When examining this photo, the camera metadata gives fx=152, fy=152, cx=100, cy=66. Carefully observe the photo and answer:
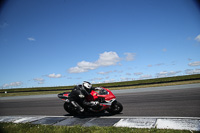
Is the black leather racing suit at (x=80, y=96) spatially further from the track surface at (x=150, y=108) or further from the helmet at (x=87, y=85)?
the track surface at (x=150, y=108)

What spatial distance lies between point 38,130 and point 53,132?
0.59 meters

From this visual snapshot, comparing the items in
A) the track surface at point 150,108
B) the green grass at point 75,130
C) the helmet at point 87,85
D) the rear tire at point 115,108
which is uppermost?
the helmet at point 87,85

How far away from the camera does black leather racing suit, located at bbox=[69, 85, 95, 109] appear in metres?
6.51

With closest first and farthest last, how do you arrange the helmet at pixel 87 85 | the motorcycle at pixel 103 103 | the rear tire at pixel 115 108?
the motorcycle at pixel 103 103 → the helmet at pixel 87 85 → the rear tire at pixel 115 108

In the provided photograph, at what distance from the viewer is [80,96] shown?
21.4ft

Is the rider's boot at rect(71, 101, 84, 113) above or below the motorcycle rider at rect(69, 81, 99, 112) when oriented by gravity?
below

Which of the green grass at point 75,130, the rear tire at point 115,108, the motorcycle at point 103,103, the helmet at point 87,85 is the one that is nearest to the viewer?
the green grass at point 75,130

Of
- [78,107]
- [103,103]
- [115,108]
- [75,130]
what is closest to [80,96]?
[78,107]

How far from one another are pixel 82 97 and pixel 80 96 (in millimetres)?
97

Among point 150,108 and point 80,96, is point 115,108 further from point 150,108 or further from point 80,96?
point 150,108

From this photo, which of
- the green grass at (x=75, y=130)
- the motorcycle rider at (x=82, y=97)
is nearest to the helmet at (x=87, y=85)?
the motorcycle rider at (x=82, y=97)

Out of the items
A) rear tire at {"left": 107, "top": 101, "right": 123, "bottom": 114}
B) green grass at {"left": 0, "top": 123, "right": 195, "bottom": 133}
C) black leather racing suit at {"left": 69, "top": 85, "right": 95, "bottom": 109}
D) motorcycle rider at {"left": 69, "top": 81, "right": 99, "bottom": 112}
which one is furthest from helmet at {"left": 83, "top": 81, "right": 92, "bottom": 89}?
green grass at {"left": 0, "top": 123, "right": 195, "bottom": 133}

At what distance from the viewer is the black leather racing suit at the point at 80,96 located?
6.51 meters

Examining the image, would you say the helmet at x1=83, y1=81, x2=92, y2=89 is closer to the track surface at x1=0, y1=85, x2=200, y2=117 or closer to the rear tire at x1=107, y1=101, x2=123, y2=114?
the rear tire at x1=107, y1=101, x2=123, y2=114
